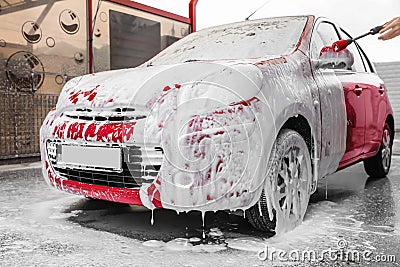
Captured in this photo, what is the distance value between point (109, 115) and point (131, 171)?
0.28m

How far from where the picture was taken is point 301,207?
2.29 metres

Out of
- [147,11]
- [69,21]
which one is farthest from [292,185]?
[147,11]

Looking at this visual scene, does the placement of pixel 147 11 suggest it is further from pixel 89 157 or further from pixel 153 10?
pixel 89 157

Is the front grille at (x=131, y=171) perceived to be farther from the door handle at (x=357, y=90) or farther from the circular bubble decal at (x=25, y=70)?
the circular bubble decal at (x=25, y=70)

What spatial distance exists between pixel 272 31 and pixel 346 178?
70.6 inches

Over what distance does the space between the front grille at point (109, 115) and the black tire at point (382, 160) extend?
2.51 m

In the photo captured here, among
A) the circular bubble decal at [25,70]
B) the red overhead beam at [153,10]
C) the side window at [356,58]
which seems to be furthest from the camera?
the red overhead beam at [153,10]

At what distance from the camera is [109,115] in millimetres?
2047

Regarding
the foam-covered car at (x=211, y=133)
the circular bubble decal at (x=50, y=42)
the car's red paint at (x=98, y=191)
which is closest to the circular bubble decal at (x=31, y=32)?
the circular bubble decal at (x=50, y=42)

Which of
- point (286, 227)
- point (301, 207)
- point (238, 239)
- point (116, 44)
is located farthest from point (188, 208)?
point (116, 44)

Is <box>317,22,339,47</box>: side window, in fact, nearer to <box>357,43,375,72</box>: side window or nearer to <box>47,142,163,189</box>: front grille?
<box>357,43,375,72</box>: side window

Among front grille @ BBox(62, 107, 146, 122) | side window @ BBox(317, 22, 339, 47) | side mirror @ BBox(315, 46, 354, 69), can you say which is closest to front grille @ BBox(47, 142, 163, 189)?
front grille @ BBox(62, 107, 146, 122)

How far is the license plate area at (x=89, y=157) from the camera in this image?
2020mm

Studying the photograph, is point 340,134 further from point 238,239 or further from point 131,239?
point 131,239
